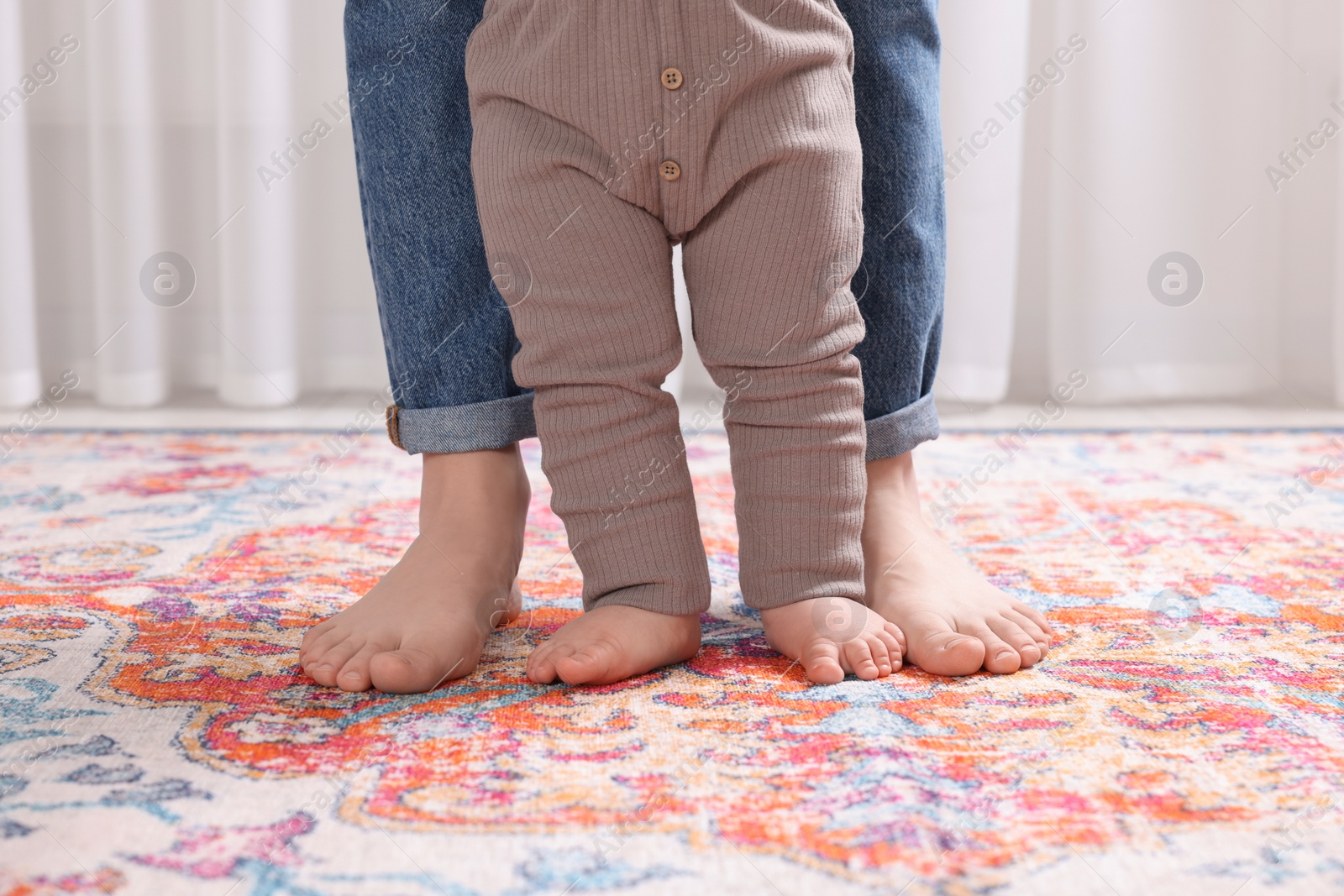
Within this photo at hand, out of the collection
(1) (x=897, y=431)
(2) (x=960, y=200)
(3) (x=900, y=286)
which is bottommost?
(1) (x=897, y=431)

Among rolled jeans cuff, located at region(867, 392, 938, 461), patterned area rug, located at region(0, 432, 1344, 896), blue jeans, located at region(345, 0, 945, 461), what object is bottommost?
patterned area rug, located at region(0, 432, 1344, 896)

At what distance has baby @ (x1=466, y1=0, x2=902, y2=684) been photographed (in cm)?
62

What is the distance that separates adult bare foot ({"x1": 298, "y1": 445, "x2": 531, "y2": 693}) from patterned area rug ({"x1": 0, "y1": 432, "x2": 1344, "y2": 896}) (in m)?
0.02

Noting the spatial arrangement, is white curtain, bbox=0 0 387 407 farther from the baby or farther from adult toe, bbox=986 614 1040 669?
adult toe, bbox=986 614 1040 669

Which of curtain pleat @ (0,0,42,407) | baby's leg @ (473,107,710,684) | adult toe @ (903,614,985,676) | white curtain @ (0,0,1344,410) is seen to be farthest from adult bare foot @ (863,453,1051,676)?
curtain pleat @ (0,0,42,407)

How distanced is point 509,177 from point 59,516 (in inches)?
27.8

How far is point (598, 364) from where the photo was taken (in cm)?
63

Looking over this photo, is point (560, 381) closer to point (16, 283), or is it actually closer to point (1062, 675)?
point (1062, 675)

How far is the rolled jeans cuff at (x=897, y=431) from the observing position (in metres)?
0.75

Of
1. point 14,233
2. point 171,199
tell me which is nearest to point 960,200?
point 171,199

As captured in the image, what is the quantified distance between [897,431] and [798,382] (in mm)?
143

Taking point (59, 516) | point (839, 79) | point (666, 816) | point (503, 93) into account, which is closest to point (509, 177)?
point (503, 93)

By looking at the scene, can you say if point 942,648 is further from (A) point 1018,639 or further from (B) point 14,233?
(B) point 14,233

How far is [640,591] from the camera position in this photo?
644 millimetres
